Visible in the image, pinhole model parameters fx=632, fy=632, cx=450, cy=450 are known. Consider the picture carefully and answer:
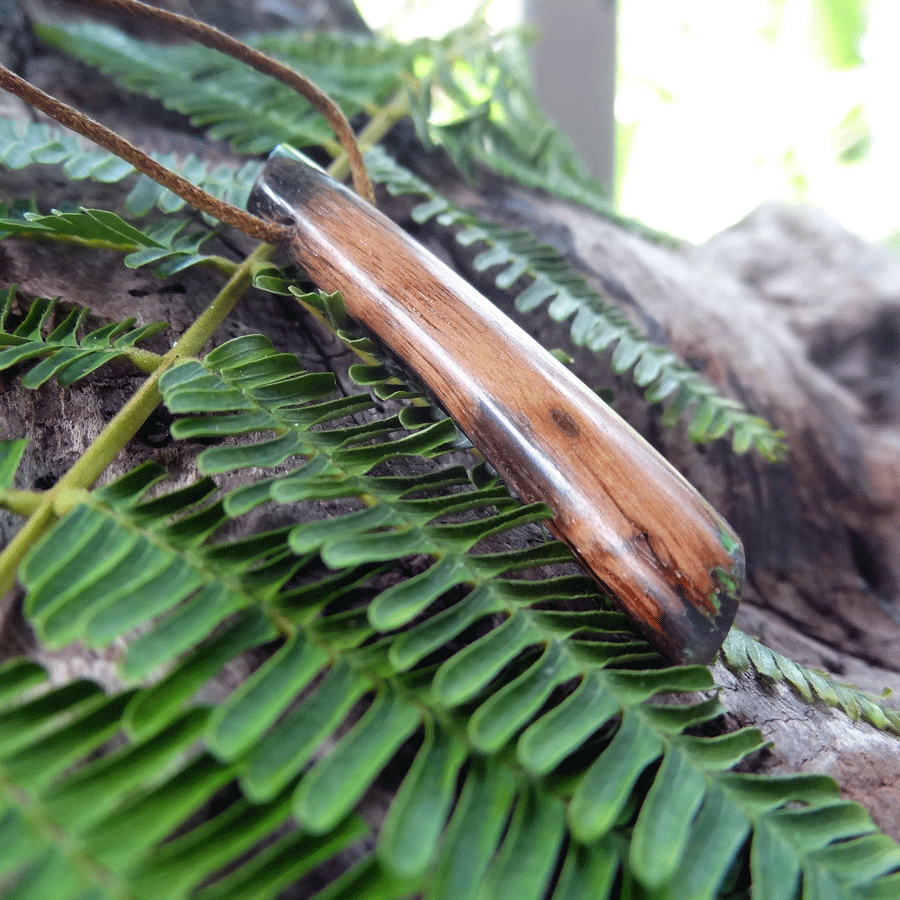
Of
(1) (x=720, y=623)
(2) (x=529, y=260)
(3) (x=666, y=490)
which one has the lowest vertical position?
(1) (x=720, y=623)

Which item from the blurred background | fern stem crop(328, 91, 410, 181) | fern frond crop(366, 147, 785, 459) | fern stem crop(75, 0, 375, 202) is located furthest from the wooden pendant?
the blurred background

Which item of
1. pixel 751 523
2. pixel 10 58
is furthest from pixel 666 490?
pixel 10 58

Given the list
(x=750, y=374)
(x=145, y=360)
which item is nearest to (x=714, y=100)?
(x=750, y=374)

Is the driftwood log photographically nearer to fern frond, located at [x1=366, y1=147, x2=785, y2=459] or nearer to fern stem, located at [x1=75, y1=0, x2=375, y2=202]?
fern frond, located at [x1=366, y1=147, x2=785, y2=459]

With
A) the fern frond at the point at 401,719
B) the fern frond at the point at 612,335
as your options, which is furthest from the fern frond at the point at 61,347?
the fern frond at the point at 612,335

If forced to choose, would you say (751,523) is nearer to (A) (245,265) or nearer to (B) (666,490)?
(B) (666,490)

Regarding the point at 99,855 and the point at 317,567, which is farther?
the point at 317,567

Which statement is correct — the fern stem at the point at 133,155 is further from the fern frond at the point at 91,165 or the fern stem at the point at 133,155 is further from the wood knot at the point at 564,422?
the wood knot at the point at 564,422
